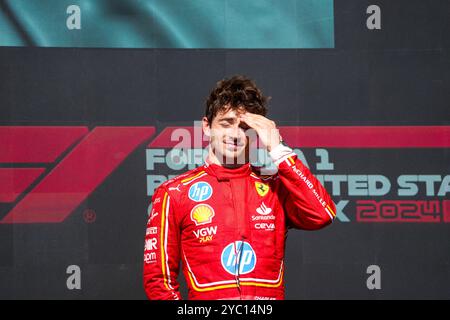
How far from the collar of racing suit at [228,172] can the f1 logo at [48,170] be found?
149 centimetres

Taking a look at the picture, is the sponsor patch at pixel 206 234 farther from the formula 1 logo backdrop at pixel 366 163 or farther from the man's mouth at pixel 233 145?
the formula 1 logo backdrop at pixel 366 163

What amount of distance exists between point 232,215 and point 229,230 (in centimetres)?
5

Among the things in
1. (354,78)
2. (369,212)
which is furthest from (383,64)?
(369,212)

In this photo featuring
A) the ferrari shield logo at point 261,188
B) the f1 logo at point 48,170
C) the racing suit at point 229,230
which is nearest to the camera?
the racing suit at point 229,230

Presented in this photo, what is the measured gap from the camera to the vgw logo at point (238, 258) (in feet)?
6.66

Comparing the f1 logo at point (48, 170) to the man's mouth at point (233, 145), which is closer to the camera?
the man's mouth at point (233, 145)

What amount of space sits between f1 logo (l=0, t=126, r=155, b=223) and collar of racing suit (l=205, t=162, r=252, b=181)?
1.49m

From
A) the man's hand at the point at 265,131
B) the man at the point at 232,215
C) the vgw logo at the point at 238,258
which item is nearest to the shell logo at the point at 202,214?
the man at the point at 232,215

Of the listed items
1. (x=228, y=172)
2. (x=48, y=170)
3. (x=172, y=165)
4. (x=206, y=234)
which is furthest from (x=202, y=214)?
(x=48, y=170)

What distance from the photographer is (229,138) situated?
212 cm

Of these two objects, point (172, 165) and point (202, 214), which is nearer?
point (202, 214)

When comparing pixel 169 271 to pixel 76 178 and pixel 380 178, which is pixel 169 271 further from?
pixel 380 178

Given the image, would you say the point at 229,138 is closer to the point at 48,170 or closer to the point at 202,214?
the point at 202,214
